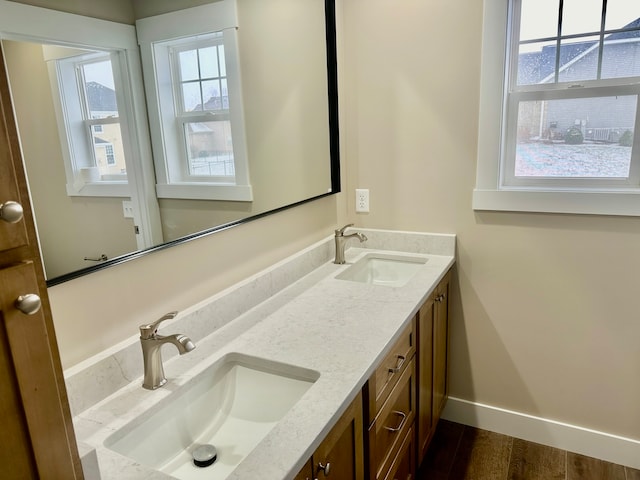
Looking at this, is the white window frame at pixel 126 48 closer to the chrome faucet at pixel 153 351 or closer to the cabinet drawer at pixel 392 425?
the chrome faucet at pixel 153 351

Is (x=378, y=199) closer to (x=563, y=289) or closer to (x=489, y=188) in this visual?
(x=489, y=188)

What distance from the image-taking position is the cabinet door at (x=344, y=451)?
106cm

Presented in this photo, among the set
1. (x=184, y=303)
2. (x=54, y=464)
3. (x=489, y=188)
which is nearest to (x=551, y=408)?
(x=489, y=188)

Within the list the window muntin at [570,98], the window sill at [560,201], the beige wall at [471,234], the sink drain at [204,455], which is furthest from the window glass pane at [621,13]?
the sink drain at [204,455]

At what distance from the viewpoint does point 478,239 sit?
2.22m

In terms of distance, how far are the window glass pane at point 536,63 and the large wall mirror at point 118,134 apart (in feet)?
3.46

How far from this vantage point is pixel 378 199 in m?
2.41

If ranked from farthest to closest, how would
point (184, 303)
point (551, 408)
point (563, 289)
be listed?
point (551, 408)
point (563, 289)
point (184, 303)

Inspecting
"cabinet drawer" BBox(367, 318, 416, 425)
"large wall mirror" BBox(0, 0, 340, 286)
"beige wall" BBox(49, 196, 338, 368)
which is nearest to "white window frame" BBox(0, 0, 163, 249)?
"large wall mirror" BBox(0, 0, 340, 286)

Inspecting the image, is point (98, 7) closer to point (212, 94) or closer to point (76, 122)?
point (76, 122)

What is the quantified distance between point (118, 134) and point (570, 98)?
5.96 feet

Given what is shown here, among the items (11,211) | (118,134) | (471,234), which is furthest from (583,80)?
(11,211)

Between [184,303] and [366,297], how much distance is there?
0.68 m

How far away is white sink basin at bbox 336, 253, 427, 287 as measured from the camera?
2.28 m
